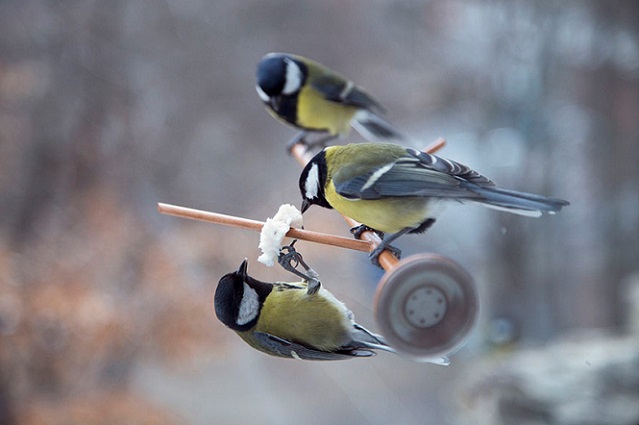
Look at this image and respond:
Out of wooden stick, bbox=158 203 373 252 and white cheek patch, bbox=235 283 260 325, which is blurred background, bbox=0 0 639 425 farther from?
wooden stick, bbox=158 203 373 252

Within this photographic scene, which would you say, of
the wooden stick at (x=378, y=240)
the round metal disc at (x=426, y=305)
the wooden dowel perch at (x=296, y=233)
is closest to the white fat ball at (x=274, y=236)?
the wooden dowel perch at (x=296, y=233)

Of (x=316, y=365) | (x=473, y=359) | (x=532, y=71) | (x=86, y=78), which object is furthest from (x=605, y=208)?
(x=86, y=78)

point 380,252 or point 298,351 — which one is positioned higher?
point 380,252

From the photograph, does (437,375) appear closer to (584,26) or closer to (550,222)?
(550,222)

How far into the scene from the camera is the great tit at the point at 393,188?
Answer: 90cm

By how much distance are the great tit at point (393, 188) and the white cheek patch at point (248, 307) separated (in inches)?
6.4

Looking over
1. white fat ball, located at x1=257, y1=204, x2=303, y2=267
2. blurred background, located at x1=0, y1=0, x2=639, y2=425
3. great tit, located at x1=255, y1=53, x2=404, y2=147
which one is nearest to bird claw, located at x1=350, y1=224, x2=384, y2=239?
white fat ball, located at x1=257, y1=204, x2=303, y2=267

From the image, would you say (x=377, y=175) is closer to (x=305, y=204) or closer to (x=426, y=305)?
(x=305, y=204)

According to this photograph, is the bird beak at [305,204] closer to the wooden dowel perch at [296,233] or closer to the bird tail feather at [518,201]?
the wooden dowel perch at [296,233]

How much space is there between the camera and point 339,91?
5.09 feet

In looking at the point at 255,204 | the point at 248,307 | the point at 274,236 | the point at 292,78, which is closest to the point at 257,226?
the point at 274,236

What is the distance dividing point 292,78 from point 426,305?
0.86 m

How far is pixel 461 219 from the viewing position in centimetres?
357

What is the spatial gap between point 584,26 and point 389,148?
3.40 meters
